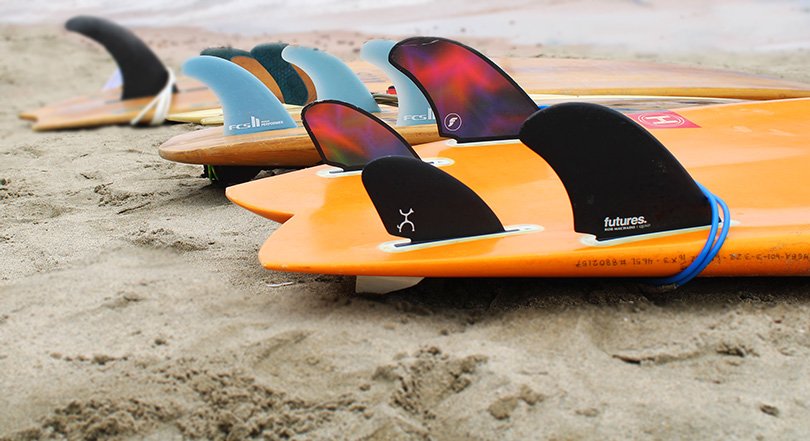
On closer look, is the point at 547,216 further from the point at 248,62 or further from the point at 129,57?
the point at 129,57

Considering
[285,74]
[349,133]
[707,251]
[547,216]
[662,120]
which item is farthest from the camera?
[285,74]

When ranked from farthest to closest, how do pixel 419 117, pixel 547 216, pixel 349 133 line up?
pixel 419 117 < pixel 349 133 < pixel 547 216

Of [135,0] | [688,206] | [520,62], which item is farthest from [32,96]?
[688,206]

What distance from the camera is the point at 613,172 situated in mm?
1393

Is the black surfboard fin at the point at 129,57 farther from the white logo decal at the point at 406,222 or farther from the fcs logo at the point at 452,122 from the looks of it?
the white logo decal at the point at 406,222

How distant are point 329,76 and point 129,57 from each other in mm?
1473

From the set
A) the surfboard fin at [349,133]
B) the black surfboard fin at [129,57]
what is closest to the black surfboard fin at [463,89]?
the surfboard fin at [349,133]

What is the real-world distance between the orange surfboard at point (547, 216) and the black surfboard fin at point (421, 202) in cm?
1

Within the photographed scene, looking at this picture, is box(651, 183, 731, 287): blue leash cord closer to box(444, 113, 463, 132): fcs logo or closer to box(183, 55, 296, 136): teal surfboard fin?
box(444, 113, 463, 132): fcs logo

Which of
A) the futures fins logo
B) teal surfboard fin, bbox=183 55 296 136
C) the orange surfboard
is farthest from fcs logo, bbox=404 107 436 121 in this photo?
the futures fins logo

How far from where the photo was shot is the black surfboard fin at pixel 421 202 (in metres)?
1.45

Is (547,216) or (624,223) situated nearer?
(624,223)

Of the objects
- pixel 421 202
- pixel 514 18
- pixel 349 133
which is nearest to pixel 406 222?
pixel 421 202

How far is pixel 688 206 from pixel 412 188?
0.44 meters
